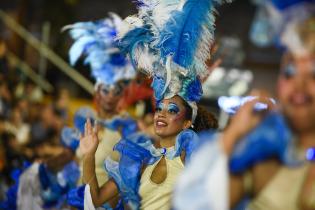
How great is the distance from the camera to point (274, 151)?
2.02 m

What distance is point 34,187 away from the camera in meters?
4.88

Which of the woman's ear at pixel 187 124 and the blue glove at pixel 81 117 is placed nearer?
the woman's ear at pixel 187 124

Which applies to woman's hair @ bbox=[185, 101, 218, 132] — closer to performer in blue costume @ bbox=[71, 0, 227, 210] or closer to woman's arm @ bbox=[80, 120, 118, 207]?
performer in blue costume @ bbox=[71, 0, 227, 210]

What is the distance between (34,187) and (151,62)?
187cm

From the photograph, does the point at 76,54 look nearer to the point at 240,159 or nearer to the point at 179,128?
the point at 179,128

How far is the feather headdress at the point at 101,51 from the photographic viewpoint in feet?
16.9

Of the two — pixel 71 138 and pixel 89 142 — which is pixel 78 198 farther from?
pixel 71 138

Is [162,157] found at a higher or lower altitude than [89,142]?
lower

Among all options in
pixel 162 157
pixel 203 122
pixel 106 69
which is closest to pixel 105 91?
pixel 106 69

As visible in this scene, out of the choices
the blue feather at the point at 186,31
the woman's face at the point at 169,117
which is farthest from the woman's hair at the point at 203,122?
the blue feather at the point at 186,31

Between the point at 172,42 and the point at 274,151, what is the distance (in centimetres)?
147

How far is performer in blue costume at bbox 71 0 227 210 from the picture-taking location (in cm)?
330

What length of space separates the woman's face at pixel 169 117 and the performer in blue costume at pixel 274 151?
4.52ft

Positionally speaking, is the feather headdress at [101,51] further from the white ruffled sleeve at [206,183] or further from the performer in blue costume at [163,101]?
the white ruffled sleeve at [206,183]
